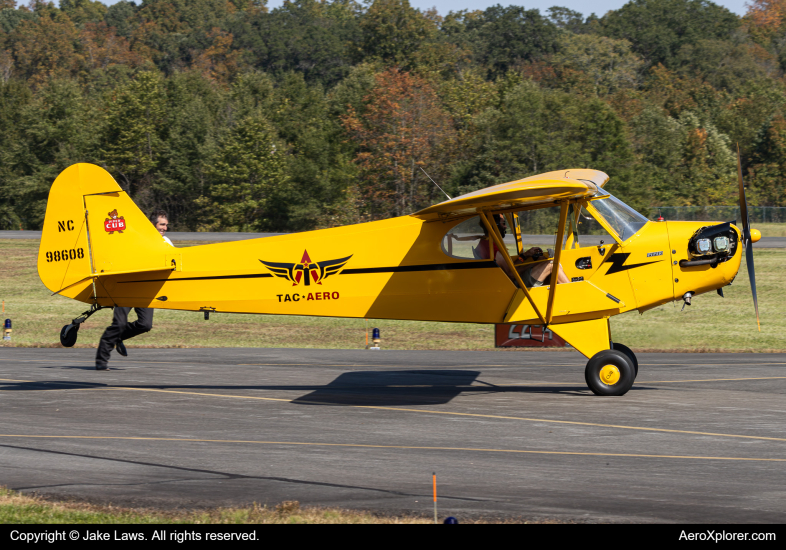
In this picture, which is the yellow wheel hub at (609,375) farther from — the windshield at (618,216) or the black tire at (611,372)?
the windshield at (618,216)

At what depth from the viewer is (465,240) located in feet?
41.3

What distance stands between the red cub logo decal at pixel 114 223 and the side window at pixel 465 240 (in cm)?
505

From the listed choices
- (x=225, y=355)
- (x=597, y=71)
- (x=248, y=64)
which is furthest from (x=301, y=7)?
(x=225, y=355)

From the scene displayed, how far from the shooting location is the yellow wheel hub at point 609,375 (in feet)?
40.5

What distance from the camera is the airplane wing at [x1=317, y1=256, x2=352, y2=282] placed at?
42.3ft

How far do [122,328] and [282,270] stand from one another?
12.5ft

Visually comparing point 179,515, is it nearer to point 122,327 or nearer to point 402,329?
point 122,327

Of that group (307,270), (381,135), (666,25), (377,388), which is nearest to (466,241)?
(307,270)

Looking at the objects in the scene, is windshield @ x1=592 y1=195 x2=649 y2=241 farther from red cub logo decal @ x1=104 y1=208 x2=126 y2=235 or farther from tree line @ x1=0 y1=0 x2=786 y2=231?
tree line @ x1=0 y1=0 x2=786 y2=231

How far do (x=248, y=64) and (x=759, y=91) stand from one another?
223 ft

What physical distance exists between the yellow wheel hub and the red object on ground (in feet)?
24.7

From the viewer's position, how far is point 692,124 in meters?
76.8

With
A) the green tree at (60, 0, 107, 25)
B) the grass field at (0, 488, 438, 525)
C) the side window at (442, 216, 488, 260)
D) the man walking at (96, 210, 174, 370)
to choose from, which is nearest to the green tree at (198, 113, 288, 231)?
the man walking at (96, 210, 174, 370)

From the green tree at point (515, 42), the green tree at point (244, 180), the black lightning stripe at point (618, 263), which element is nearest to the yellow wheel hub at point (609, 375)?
the black lightning stripe at point (618, 263)
